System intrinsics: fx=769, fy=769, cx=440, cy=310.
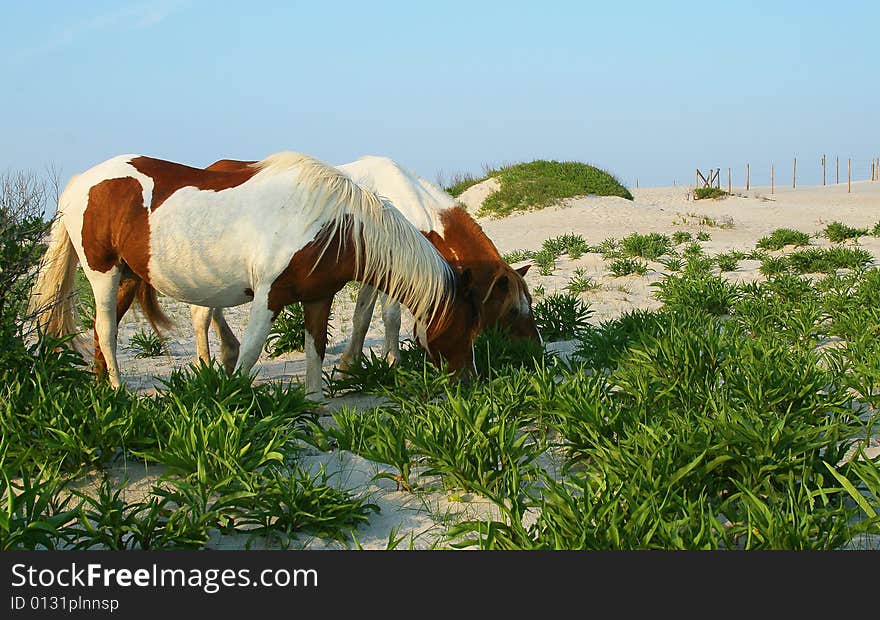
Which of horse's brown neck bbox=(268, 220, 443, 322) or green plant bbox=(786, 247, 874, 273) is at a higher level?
horse's brown neck bbox=(268, 220, 443, 322)

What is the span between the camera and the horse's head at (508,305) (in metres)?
5.11

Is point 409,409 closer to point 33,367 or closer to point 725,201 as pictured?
point 33,367

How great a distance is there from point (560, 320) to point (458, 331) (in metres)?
2.35

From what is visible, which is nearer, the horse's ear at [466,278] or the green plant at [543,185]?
the horse's ear at [466,278]

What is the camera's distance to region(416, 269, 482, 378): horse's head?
470 centimetres

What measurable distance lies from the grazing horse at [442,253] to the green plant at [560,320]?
3.63 feet

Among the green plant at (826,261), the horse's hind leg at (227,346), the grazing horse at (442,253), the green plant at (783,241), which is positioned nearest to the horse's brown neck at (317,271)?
the grazing horse at (442,253)

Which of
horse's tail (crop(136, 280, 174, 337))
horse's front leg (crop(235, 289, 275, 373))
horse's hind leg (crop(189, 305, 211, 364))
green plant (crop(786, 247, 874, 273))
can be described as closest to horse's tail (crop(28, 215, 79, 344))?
horse's tail (crop(136, 280, 174, 337))

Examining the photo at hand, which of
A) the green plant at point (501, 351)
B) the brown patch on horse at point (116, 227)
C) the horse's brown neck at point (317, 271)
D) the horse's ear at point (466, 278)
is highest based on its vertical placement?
the brown patch on horse at point (116, 227)

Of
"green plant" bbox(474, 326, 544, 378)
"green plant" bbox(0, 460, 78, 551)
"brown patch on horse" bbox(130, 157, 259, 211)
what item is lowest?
"green plant" bbox(474, 326, 544, 378)

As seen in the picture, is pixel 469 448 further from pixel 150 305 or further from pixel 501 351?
pixel 150 305

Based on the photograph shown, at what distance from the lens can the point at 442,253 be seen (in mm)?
5496

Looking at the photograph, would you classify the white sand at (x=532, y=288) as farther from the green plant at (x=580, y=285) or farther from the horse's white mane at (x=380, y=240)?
the horse's white mane at (x=380, y=240)

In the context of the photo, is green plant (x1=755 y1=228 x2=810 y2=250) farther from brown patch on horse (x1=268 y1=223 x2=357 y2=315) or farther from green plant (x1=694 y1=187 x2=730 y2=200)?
green plant (x1=694 y1=187 x2=730 y2=200)
